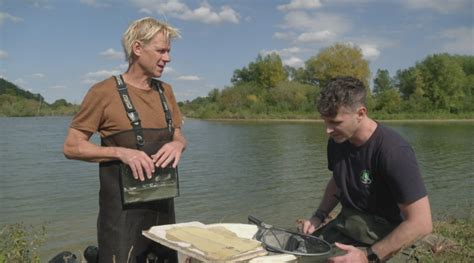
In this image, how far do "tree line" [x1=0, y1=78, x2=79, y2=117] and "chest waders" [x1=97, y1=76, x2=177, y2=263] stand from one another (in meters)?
77.7

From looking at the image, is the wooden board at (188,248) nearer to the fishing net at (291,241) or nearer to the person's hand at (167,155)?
the fishing net at (291,241)

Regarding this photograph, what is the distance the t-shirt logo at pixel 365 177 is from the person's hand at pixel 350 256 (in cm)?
46

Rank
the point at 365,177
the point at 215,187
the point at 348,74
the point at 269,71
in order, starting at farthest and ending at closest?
the point at 269,71 < the point at 348,74 < the point at 215,187 < the point at 365,177

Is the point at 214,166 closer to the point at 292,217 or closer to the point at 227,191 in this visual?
the point at 227,191

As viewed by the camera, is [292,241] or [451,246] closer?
[292,241]

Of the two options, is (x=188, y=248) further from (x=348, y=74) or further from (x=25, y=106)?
(x=25, y=106)

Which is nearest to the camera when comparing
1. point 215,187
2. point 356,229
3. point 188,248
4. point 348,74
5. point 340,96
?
point 188,248

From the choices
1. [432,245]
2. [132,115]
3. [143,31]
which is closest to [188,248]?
[132,115]

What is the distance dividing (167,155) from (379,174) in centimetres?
141

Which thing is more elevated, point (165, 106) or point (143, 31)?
point (143, 31)

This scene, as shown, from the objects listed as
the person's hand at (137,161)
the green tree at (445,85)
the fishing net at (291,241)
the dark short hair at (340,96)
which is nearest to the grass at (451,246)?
the fishing net at (291,241)

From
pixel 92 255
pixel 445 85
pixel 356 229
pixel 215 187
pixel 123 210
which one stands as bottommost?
pixel 215 187

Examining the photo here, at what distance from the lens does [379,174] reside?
10.0ft

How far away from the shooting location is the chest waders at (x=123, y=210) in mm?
3082
